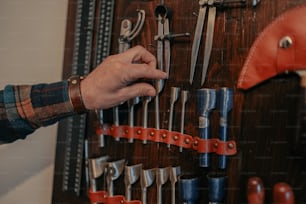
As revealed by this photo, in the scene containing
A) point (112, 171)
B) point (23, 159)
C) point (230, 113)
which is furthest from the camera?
point (23, 159)

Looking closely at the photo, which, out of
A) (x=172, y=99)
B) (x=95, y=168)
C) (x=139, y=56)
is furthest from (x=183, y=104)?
(x=95, y=168)

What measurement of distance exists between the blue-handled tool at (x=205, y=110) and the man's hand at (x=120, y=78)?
93 millimetres

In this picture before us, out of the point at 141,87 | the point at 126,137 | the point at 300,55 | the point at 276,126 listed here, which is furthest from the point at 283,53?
the point at 126,137

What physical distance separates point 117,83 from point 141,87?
61mm

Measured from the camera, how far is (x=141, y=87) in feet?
2.47

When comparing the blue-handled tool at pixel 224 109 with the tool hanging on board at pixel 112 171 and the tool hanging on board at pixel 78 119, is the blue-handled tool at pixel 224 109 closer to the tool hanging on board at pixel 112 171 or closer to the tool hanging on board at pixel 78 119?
the tool hanging on board at pixel 112 171

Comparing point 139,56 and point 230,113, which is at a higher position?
point 139,56

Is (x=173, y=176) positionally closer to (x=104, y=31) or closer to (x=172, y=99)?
(x=172, y=99)

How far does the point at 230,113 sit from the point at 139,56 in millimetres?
212

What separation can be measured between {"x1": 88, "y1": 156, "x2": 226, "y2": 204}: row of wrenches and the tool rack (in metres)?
0.02

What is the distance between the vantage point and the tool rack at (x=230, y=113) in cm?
68

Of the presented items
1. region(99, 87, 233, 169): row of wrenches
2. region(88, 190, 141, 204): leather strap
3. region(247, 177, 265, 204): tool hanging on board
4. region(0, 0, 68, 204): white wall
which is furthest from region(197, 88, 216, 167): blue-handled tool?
region(0, 0, 68, 204): white wall

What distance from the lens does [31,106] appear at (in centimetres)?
77

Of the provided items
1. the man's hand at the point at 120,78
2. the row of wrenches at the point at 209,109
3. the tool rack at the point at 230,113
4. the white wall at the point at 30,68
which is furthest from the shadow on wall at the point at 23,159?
the row of wrenches at the point at 209,109
